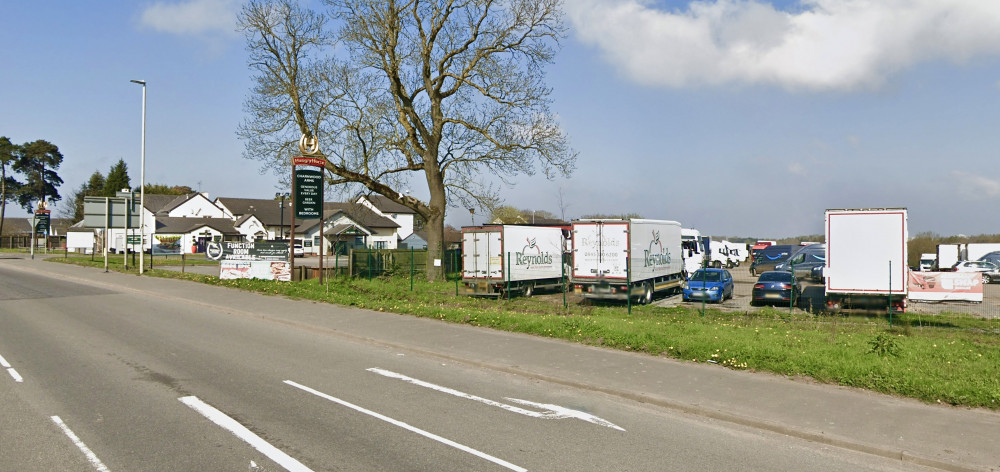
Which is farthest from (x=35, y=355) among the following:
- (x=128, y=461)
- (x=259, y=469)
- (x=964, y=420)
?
(x=964, y=420)

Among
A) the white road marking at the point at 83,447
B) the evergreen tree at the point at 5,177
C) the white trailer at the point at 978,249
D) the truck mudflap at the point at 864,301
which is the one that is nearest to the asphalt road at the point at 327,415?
the white road marking at the point at 83,447

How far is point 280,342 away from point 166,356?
243 cm

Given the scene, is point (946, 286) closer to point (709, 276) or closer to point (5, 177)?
point (709, 276)

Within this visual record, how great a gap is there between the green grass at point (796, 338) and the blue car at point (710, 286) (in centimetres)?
452

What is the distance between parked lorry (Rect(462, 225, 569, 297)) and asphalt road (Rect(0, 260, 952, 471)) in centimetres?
942

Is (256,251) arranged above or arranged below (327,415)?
above

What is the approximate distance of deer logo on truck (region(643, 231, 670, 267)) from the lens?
2230 cm

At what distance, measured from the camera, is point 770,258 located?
4334 centimetres

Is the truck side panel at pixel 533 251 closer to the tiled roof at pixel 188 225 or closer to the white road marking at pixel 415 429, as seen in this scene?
the white road marking at pixel 415 429

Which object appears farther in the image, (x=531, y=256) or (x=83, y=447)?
(x=531, y=256)

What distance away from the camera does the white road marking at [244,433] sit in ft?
19.9

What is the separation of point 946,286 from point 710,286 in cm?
743

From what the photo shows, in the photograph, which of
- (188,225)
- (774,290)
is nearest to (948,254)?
(774,290)

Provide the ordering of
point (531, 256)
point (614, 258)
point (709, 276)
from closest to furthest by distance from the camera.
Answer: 1. point (614, 258)
2. point (709, 276)
3. point (531, 256)
